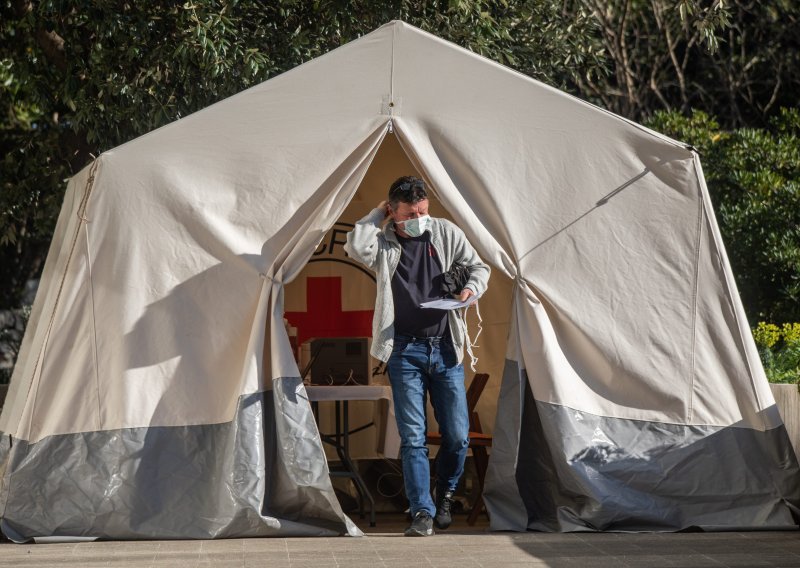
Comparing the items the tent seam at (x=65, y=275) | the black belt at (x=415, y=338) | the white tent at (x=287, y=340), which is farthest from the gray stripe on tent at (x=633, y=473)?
the tent seam at (x=65, y=275)

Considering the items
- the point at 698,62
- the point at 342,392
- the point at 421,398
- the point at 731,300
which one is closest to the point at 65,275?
the point at 342,392

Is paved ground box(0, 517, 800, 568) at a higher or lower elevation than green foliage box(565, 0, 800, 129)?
lower

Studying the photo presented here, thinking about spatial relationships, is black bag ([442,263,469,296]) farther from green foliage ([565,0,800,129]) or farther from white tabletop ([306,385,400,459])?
green foliage ([565,0,800,129])

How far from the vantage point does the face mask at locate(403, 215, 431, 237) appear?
563 cm

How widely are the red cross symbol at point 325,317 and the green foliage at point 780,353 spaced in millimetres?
2491

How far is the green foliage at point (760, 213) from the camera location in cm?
916

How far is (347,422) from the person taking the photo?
21.1ft

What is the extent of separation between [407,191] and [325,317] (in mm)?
1988

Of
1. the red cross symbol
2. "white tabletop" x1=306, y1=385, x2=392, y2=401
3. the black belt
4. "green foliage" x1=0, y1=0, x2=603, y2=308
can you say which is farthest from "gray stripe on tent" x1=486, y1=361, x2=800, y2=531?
"green foliage" x1=0, y1=0, x2=603, y2=308

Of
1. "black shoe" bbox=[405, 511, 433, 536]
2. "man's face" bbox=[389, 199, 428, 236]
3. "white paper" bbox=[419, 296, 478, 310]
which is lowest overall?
"black shoe" bbox=[405, 511, 433, 536]

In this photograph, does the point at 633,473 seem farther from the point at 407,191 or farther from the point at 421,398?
the point at 407,191

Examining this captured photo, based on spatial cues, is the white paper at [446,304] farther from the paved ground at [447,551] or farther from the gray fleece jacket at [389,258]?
the paved ground at [447,551]

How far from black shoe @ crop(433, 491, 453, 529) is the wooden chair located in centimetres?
36

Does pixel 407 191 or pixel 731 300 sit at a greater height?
pixel 407 191
